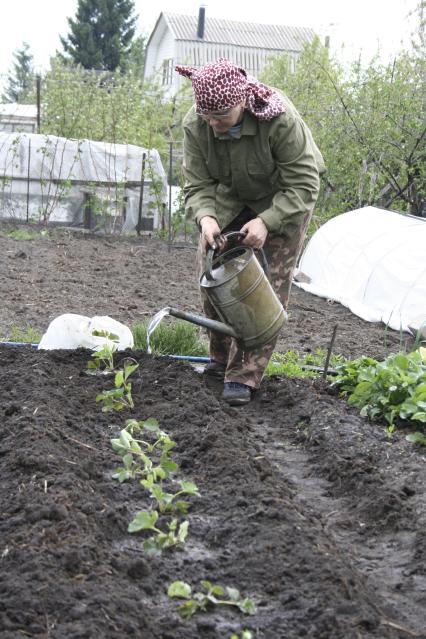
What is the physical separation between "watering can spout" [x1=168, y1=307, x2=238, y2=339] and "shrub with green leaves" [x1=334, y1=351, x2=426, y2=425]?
676 mm

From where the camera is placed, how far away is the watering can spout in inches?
159

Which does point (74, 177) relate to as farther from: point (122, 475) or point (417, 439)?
point (122, 475)

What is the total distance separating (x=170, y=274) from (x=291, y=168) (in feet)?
15.5

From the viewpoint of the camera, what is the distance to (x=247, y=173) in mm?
4266

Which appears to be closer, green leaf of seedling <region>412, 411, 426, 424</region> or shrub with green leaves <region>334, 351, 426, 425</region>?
green leaf of seedling <region>412, 411, 426, 424</region>

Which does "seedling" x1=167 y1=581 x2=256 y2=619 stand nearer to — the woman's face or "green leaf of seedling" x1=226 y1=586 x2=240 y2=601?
"green leaf of seedling" x1=226 y1=586 x2=240 y2=601

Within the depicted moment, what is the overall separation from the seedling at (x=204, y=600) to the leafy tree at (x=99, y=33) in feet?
116

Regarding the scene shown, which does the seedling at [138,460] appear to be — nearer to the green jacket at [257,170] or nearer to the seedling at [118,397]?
the seedling at [118,397]

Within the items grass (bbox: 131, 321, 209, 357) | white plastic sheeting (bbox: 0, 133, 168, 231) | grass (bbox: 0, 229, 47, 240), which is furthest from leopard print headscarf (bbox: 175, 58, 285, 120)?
white plastic sheeting (bbox: 0, 133, 168, 231)

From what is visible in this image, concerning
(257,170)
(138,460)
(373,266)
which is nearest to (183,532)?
(138,460)

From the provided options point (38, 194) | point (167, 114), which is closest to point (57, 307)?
point (38, 194)

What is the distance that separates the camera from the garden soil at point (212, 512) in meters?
2.27

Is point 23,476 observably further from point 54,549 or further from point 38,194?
point 38,194

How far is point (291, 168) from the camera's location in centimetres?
423
